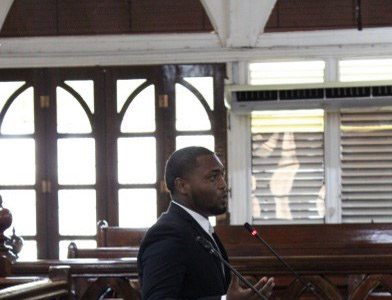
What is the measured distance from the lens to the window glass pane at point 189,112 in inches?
299

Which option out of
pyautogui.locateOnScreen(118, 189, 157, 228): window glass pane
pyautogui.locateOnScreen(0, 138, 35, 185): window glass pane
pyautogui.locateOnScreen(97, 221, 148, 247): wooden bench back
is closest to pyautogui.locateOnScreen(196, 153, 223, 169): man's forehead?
pyautogui.locateOnScreen(97, 221, 148, 247): wooden bench back

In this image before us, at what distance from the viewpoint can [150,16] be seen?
768cm

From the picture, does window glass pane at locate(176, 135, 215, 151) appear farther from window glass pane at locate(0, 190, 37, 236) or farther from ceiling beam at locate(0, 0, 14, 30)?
ceiling beam at locate(0, 0, 14, 30)

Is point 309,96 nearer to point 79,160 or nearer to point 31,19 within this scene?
point 79,160

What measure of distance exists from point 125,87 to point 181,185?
5180mm

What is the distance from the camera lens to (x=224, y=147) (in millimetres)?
7508

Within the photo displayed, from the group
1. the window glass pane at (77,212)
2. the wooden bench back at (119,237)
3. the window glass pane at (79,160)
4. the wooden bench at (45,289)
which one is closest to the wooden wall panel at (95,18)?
the window glass pane at (79,160)

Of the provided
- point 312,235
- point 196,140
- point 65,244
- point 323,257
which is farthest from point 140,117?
point 323,257

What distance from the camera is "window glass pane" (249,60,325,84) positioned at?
7406 millimetres

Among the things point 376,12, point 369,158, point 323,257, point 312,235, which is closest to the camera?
point 323,257

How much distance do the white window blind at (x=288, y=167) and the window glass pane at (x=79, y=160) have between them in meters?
1.48

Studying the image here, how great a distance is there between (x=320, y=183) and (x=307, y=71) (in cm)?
99

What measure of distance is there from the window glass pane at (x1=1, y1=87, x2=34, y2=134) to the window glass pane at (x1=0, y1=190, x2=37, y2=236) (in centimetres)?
57

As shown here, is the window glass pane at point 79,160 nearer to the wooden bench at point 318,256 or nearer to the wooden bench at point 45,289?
the wooden bench at point 318,256
